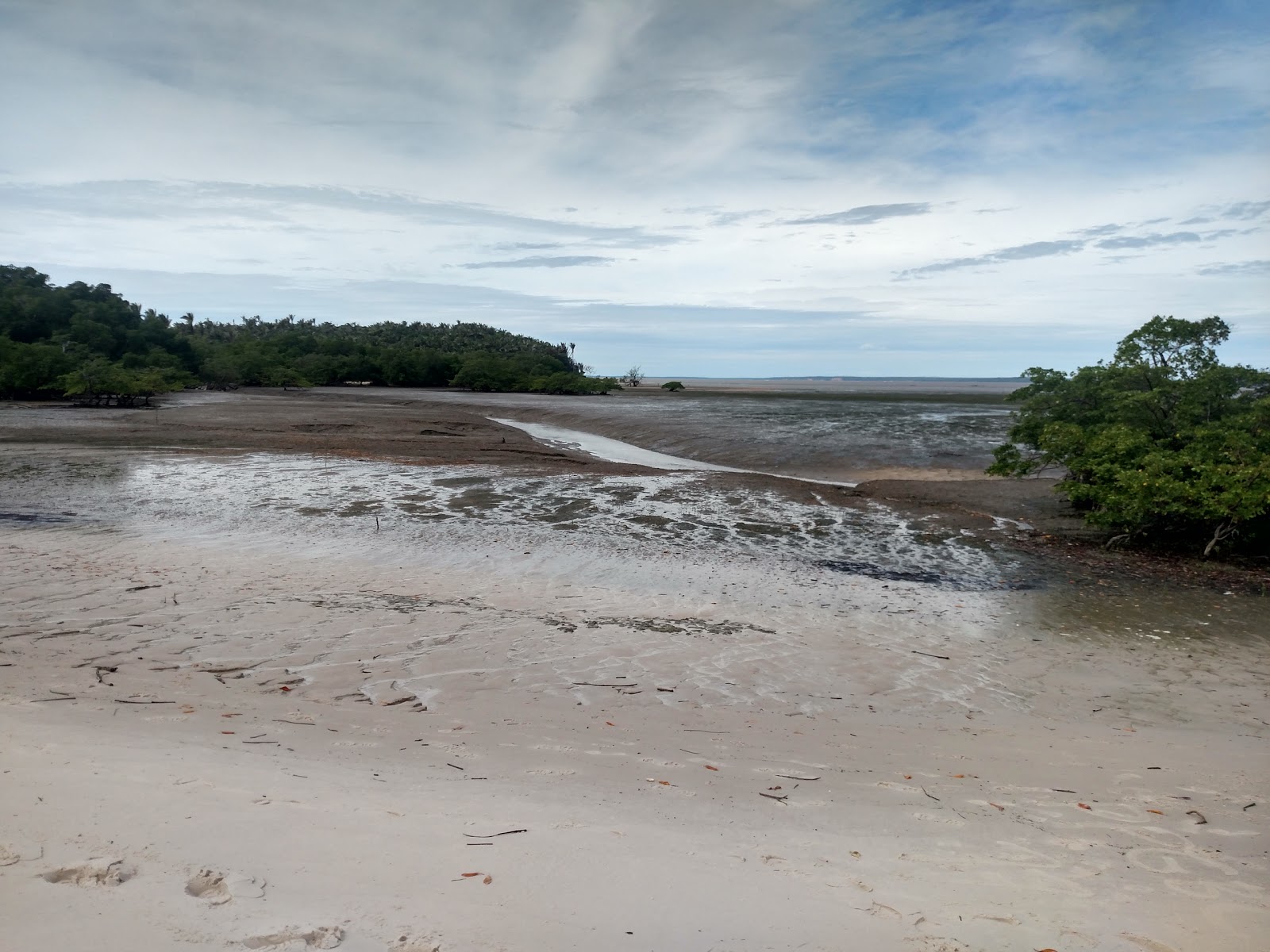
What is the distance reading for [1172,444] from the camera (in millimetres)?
13820

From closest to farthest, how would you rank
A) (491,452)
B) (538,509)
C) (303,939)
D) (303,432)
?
1. (303,939)
2. (538,509)
3. (491,452)
4. (303,432)

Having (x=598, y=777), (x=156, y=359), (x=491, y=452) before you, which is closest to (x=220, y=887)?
(x=598, y=777)

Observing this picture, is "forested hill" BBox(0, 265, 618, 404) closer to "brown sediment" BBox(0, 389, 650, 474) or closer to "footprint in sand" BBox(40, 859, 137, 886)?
"brown sediment" BBox(0, 389, 650, 474)

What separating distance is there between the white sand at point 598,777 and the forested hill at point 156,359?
38817 mm

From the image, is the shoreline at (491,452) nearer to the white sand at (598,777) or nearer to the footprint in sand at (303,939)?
the white sand at (598,777)

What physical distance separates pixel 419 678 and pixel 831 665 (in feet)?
11.6

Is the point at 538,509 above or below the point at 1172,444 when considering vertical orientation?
below

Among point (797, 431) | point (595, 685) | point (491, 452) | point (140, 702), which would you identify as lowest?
point (595, 685)

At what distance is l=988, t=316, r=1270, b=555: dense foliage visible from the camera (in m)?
11.8

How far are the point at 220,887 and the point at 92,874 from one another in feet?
1.54

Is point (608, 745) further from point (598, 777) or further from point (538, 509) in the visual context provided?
point (538, 509)

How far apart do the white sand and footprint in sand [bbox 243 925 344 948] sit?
0.03ft

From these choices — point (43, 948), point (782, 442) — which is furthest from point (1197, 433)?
point (782, 442)

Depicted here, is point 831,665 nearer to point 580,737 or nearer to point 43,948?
point 580,737
